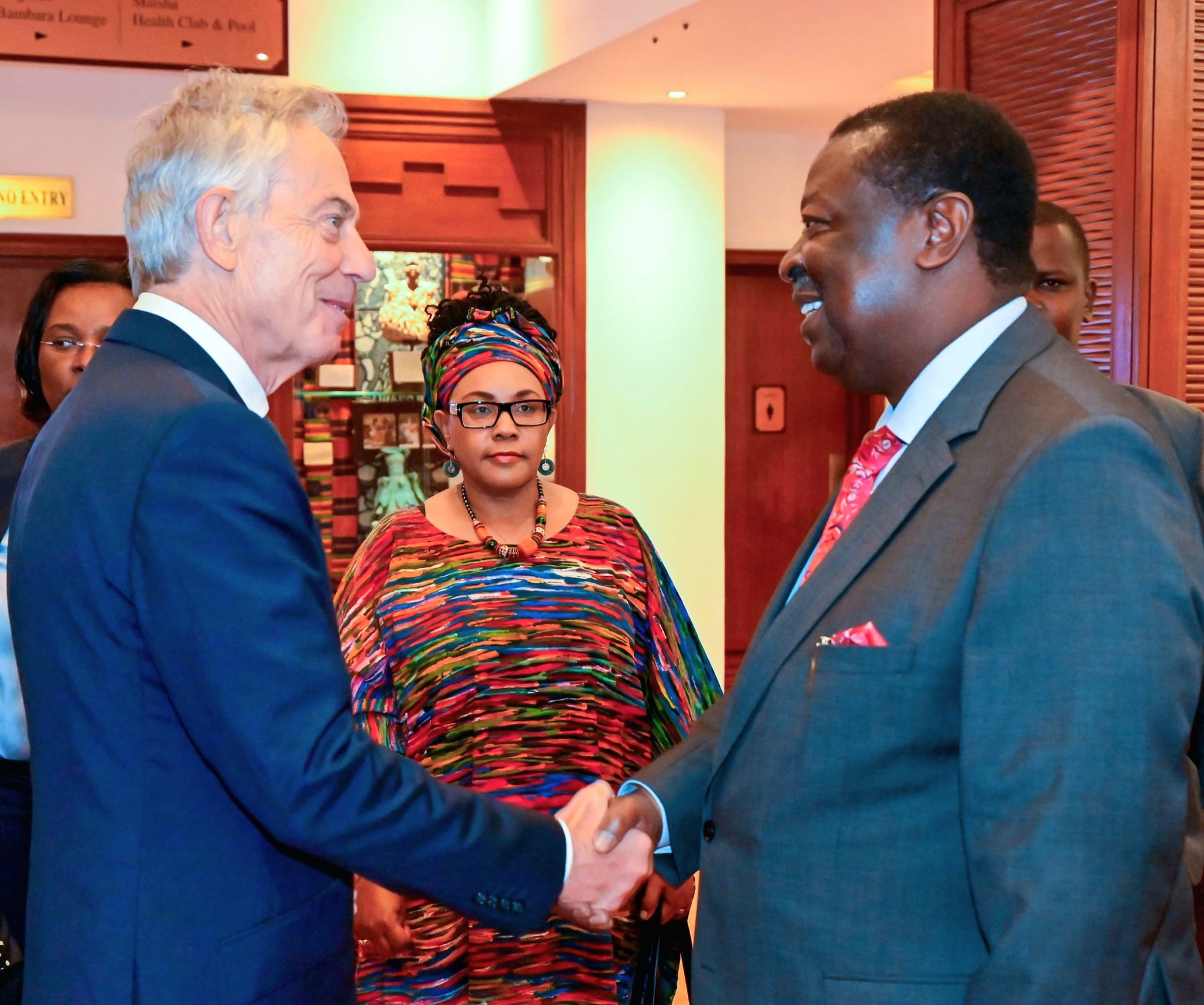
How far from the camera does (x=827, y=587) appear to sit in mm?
1381

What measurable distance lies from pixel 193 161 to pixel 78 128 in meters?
4.87

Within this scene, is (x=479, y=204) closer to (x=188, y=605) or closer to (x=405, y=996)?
(x=405, y=996)

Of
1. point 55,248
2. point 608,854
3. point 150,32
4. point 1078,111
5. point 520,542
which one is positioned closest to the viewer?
point 608,854

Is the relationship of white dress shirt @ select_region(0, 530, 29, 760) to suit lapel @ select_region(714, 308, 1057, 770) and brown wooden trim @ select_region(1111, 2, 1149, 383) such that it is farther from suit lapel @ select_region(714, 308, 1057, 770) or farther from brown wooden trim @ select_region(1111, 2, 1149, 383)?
brown wooden trim @ select_region(1111, 2, 1149, 383)

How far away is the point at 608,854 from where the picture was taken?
5.75 feet

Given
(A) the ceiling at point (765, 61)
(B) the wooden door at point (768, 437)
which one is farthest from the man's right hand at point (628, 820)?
(B) the wooden door at point (768, 437)

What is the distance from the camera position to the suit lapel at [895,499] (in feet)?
4.43

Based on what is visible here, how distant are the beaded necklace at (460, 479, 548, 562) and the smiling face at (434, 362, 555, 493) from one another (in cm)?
6

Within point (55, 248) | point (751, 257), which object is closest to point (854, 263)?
point (55, 248)

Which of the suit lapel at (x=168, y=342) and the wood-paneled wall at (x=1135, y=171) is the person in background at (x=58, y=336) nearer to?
the suit lapel at (x=168, y=342)

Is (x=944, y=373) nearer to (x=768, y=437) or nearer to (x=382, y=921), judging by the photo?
(x=382, y=921)

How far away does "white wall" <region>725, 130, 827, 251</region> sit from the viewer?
6949mm

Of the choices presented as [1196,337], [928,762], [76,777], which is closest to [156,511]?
[76,777]

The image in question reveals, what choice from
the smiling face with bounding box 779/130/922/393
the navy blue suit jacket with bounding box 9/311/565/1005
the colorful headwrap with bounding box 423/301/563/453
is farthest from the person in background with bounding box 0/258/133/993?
the smiling face with bounding box 779/130/922/393
